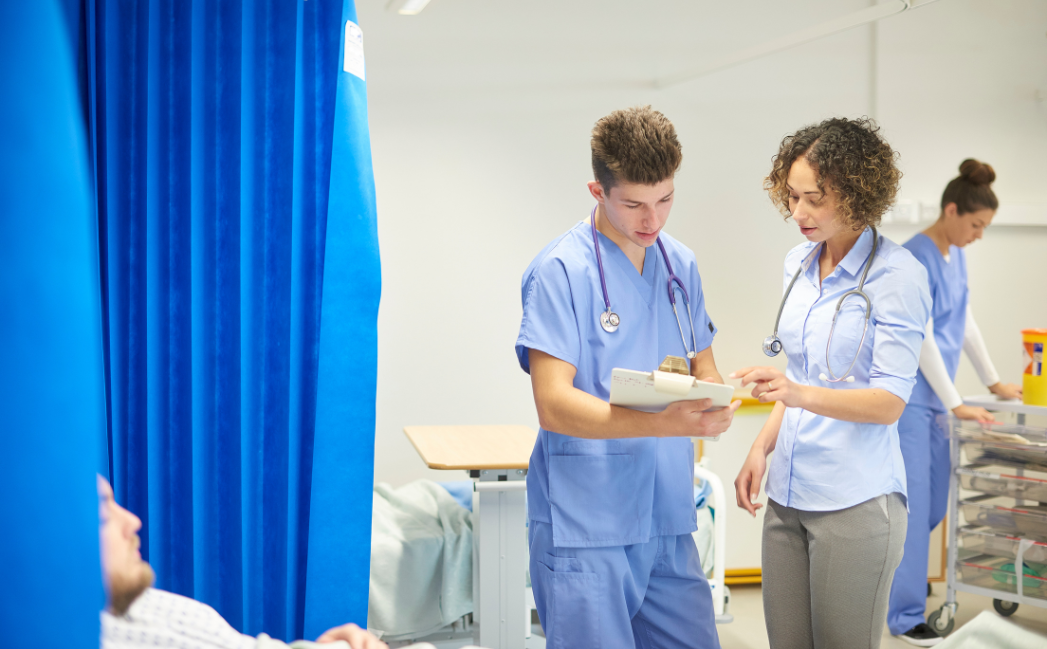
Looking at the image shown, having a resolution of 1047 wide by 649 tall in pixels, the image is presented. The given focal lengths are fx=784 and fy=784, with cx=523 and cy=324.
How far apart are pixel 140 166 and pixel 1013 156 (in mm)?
4479

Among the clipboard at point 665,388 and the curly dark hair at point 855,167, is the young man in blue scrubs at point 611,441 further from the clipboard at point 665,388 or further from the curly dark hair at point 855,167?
the curly dark hair at point 855,167

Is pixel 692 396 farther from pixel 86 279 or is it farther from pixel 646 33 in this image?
pixel 646 33

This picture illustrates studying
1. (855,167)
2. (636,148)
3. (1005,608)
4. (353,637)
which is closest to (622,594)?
(353,637)

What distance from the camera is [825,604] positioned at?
1616 millimetres

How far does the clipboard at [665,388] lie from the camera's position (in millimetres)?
1274

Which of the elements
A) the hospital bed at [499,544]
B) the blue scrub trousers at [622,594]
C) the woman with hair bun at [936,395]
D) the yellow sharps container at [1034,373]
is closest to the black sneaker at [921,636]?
the woman with hair bun at [936,395]

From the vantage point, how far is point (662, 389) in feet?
4.22

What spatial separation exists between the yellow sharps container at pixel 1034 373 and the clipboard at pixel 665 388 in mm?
2037

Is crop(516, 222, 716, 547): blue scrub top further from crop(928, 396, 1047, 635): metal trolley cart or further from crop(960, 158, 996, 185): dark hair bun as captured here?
crop(960, 158, 996, 185): dark hair bun

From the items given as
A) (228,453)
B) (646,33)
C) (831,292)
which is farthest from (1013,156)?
(228,453)

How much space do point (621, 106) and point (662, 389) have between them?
10.1 ft

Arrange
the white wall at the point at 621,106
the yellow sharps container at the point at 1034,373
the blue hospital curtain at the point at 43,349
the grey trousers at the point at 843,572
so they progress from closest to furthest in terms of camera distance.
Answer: the blue hospital curtain at the point at 43,349
the grey trousers at the point at 843,572
the yellow sharps container at the point at 1034,373
the white wall at the point at 621,106

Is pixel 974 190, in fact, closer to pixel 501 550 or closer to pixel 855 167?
pixel 855 167

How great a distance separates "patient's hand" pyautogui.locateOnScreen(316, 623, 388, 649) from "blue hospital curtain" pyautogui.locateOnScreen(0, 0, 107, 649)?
2.04 ft
